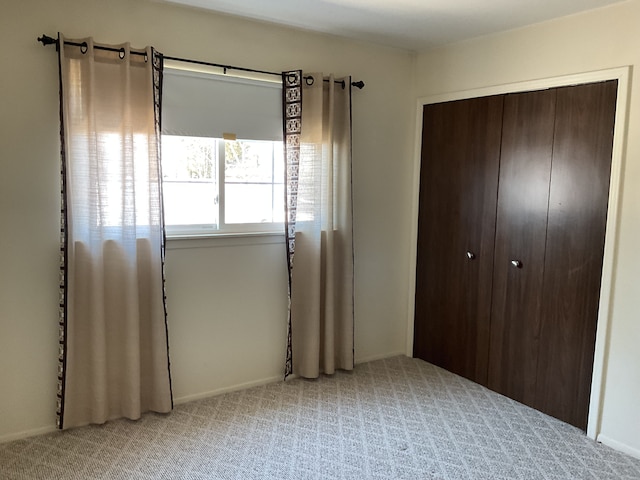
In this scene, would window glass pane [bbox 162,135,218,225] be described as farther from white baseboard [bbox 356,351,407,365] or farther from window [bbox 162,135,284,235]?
white baseboard [bbox 356,351,407,365]

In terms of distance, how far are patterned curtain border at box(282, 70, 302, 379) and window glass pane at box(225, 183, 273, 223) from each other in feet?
0.55

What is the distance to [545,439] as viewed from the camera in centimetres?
258

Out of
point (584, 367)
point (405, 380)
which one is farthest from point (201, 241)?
point (584, 367)

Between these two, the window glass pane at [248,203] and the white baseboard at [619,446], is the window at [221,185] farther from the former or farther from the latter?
the white baseboard at [619,446]

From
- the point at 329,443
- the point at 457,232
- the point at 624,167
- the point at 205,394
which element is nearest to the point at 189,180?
the point at 205,394

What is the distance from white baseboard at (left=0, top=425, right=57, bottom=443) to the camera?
8.03ft

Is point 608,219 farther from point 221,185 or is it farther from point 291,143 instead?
point 221,185

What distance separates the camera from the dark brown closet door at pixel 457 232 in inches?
123

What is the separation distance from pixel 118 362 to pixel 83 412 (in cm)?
32

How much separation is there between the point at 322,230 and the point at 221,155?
31.5 inches

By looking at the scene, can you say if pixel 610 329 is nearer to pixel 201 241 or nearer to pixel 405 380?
pixel 405 380

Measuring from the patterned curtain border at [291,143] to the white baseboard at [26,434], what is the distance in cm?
156

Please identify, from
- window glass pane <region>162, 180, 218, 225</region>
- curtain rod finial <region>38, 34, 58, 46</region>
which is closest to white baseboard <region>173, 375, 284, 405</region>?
window glass pane <region>162, 180, 218, 225</region>

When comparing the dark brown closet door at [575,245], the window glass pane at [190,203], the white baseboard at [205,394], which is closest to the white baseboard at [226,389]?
the white baseboard at [205,394]
